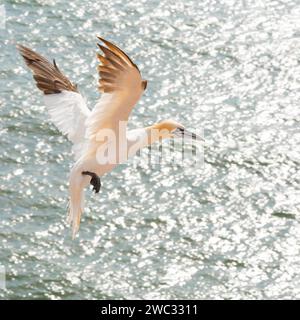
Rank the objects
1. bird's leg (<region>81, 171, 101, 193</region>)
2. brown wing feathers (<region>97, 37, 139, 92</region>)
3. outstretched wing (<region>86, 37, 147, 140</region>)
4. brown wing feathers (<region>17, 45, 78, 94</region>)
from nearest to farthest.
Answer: brown wing feathers (<region>97, 37, 139, 92</region>) → outstretched wing (<region>86, 37, 147, 140</region>) → bird's leg (<region>81, 171, 101, 193</region>) → brown wing feathers (<region>17, 45, 78, 94</region>)

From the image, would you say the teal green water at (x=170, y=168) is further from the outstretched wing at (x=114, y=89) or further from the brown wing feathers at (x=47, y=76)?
the outstretched wing at (x=114, y=89)

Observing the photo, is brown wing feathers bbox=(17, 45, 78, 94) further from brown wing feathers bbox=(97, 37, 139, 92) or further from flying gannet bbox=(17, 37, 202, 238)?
brown wing feathers bbox=(97, 37, 139, 92)

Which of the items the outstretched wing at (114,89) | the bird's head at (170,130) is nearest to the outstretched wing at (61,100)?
the outstretched wing at (114,89)

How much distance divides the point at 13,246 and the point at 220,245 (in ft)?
15.0

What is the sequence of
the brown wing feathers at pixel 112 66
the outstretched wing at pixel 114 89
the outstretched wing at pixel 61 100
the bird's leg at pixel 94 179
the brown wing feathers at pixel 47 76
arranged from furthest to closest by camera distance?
1. the brown wing feathers at pixel 47 76
2. the outstretched wing at pixel 61 100
3. the bird's leg at pixel 94 179
4. the outstretched wing at pixel 114 89
5. the brown wing feathers at pixel 112 66

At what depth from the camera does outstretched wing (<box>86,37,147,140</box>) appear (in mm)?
17859

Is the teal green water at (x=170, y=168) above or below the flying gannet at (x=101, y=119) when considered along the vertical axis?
above

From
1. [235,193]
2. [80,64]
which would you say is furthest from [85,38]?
[235,193]

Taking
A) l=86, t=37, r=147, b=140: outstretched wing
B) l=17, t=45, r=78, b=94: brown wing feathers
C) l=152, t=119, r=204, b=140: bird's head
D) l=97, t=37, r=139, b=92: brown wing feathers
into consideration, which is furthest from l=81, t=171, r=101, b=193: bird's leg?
l=17, t=45, r=78, b=94: brown wing feathers

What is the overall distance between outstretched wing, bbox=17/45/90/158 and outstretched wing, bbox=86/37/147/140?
2.04 feet

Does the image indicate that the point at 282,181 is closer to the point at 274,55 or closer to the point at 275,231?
the point at 275,231

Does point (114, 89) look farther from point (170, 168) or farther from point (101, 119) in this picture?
point (170, 168)

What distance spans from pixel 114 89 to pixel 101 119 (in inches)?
32.2

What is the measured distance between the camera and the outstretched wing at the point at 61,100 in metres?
20.1
